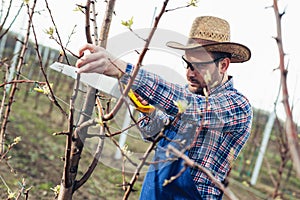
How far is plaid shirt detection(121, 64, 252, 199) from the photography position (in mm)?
1298

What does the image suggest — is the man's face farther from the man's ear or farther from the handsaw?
the handsaw

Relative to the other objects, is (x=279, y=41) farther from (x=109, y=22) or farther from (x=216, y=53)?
(x=216, y=53)

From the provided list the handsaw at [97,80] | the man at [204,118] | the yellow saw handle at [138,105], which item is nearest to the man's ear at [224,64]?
the man at [204,118]

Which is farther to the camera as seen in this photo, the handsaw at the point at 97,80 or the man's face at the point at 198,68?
the man's face at the point at 198,68

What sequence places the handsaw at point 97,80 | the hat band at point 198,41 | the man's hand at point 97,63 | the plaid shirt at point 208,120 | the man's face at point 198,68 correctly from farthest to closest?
the hat band at point 198,41, the man's face at point 198,68, the plaid shirt at point 208,120, the handsaw at point 97,80, the man's hand at point 97,63

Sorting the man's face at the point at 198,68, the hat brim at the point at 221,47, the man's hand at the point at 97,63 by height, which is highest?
the hat brim at the point at 221,47

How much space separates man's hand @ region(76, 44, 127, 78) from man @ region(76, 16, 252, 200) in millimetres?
211

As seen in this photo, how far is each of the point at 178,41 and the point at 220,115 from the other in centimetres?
46

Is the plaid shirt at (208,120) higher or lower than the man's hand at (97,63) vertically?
lower

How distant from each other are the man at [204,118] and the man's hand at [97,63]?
0.21 metres

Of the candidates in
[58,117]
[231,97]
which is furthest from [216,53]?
[58,117]

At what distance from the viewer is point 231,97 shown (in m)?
1.56

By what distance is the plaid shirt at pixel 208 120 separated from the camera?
130 cm

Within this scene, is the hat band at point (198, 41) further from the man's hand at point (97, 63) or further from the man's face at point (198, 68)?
the man's hand at point (97, 63)
